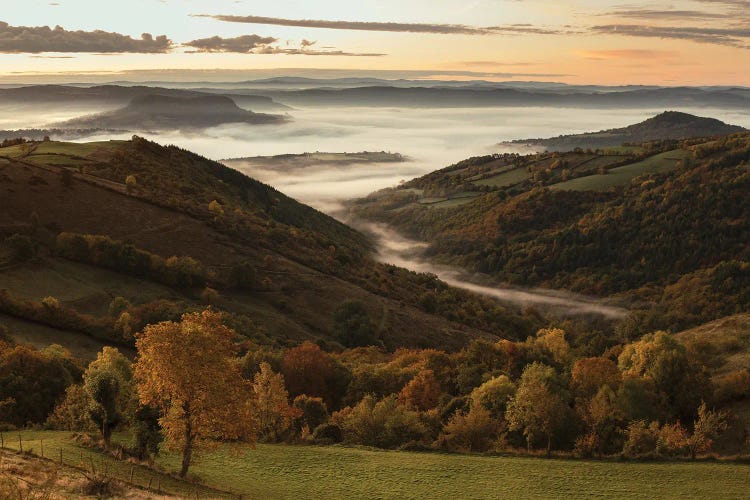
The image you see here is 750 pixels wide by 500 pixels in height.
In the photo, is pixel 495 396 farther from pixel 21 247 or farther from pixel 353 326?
pixel 21 247

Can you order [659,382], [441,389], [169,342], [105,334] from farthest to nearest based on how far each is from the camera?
[105,334] < [441,389] < [659,382] < [169,342]

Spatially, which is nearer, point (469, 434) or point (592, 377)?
point (469, 434)

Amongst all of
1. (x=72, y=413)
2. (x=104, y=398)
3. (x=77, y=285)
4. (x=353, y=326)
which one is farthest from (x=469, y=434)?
(x=77, y=285)

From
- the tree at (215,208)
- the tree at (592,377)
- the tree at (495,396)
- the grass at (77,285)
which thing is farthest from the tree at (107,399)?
the tree at (215,208)

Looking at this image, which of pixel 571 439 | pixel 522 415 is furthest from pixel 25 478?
pixel 571 439

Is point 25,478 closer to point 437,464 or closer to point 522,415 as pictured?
point 437,464

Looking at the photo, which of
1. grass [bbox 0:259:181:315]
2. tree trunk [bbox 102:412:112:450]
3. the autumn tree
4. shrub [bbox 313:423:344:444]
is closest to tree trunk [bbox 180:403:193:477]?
tree trunk [bbox 102:412:112:450]

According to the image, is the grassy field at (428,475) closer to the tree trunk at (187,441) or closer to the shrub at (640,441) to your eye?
the tree trunk at (187,441)

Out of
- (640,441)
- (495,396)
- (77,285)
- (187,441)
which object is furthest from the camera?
(77,285)
